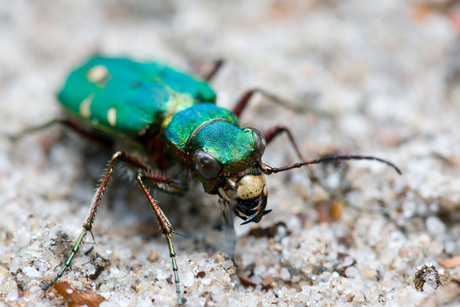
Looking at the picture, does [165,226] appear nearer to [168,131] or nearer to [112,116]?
[168,131]

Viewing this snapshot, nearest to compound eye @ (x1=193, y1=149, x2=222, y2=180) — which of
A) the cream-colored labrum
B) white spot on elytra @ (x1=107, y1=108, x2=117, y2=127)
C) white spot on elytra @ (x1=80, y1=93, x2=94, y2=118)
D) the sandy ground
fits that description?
the cream-colored labrum

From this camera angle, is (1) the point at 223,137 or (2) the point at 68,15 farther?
(2) the point at 68,15

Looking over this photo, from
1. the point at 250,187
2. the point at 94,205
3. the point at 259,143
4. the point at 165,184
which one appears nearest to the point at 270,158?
the point at 259,143

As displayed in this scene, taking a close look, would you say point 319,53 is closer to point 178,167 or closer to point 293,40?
point 293,40

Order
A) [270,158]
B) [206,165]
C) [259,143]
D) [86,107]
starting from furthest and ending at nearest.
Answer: [270,158] → [86,107] → [259,143] → [206,165]

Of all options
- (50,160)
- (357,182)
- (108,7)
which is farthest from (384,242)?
(108,7)

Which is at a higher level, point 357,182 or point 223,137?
point 223,137

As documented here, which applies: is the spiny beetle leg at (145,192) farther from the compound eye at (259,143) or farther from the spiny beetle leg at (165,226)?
the compound eye at (259,143)
